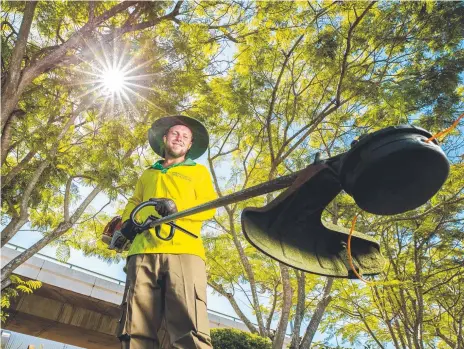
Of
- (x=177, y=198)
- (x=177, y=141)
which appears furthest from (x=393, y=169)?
(x=177, y=141)

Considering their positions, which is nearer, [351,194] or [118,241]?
[351,194]

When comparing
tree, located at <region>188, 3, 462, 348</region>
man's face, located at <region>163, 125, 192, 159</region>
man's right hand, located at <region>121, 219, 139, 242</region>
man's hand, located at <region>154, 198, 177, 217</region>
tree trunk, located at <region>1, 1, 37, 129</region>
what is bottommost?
man's right hand, located at <region>121, 219, 139, 242</region>

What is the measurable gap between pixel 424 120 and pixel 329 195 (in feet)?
20.0

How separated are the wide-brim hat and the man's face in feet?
0.20

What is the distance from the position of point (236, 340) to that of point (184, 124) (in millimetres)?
5358

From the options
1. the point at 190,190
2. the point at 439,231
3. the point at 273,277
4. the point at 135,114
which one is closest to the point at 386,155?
the point at 190,190

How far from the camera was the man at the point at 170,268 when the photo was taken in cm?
186

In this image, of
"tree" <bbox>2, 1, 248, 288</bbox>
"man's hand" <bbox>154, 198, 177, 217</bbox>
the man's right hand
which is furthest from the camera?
"tree" <bbox>2, 1, 248, 288</bbox>

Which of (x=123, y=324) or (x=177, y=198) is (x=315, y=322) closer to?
(x=177, y=198)

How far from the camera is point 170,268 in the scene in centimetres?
206

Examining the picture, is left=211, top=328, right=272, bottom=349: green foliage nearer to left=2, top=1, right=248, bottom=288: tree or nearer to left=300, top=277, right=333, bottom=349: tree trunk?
left=300, top=277, right=333, bottom=349: tree trunk

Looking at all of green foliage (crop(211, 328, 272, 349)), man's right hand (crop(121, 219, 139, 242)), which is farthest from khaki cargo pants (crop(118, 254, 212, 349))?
green foliage (crop(211, 328, 272, 349))

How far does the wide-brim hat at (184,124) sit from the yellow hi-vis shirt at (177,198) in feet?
0.71

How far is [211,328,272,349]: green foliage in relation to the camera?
6.64 m
